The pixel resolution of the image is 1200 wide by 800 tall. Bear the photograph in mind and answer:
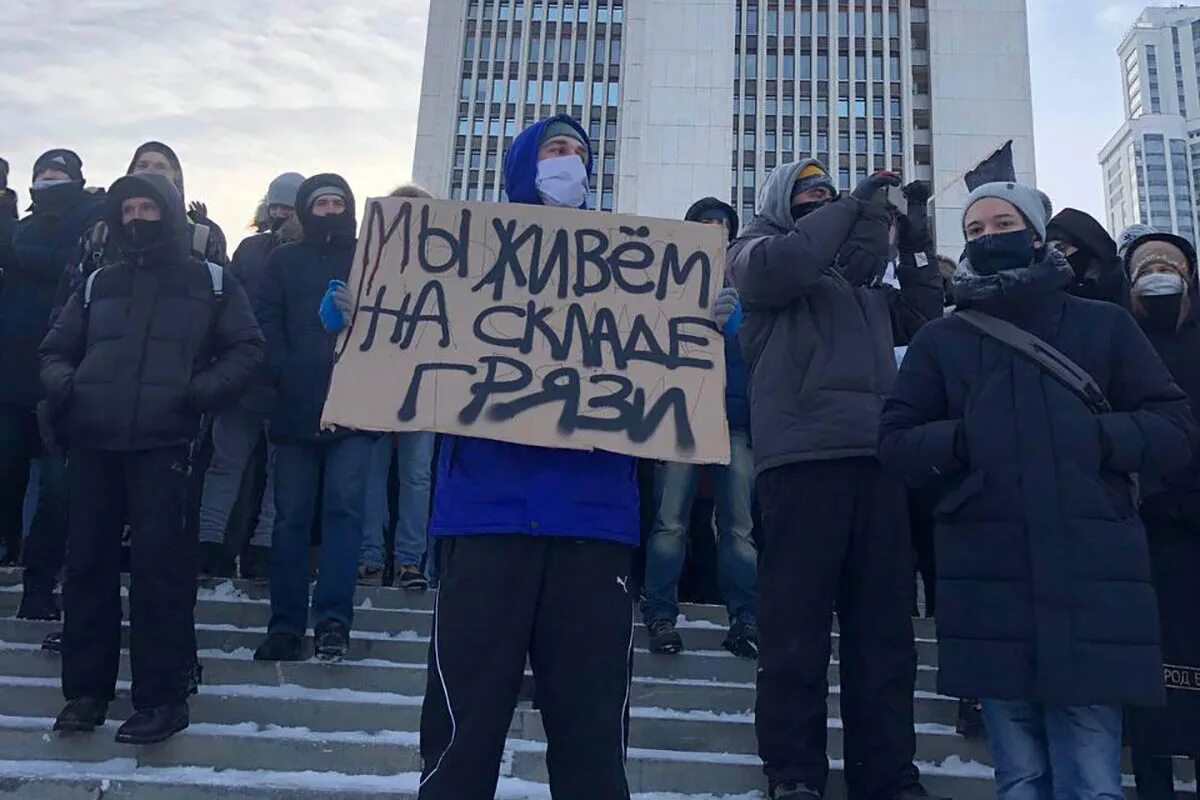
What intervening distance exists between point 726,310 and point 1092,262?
190 centimetres

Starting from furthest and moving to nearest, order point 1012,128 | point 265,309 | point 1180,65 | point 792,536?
point 1180,65, point 1012,128, point 265,309, point 792,536

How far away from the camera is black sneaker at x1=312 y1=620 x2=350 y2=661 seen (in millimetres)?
3893

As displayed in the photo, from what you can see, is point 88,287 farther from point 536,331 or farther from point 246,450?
point 536,331

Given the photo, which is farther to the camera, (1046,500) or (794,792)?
(794,792)

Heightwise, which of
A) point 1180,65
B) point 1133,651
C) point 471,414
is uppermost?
point 1180,65

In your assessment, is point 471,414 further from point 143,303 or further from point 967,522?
point 143,303

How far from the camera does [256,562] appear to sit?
5078mm

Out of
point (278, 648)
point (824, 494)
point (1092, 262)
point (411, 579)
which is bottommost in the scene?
point (278, 648)

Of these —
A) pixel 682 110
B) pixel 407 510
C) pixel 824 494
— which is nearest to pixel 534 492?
pixel 824 494

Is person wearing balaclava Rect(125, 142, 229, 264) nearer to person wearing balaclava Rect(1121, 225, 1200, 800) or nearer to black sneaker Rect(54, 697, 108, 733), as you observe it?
black sneaker Rect(54, 697, 108, 733)

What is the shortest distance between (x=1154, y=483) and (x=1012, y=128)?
5336cm

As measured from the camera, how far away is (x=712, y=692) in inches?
154

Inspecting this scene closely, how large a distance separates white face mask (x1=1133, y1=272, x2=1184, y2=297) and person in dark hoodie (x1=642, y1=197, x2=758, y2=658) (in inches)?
61.0

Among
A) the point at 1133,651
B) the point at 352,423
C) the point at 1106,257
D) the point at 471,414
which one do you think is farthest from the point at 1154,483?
the point at 352,423
